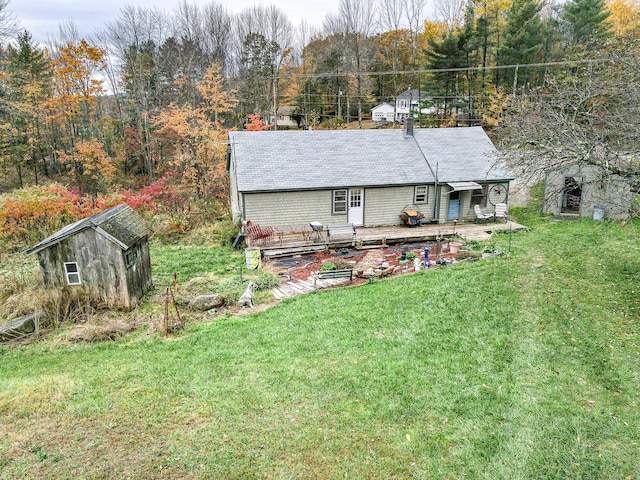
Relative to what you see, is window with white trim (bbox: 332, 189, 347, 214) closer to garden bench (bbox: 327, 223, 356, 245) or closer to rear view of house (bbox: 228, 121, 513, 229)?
rear view of house (bbox: 228, 121, 513, 229)

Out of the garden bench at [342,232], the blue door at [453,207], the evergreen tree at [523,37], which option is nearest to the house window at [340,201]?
the garden bench at [342,232]

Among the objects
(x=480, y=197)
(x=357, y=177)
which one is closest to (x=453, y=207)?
(x=480, y=197)

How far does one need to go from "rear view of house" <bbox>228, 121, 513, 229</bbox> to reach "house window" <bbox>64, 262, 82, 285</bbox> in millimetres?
6770

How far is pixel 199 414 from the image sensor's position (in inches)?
268

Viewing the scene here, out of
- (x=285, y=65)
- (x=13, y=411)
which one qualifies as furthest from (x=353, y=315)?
(x=285, y=65)

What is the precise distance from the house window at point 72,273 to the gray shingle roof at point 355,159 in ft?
22.5

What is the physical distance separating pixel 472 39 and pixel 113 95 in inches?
1264

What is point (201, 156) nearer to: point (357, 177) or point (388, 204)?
point (357, 177)

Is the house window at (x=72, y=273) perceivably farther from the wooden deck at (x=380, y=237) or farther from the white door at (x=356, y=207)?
the white door at (x=356, y=207)

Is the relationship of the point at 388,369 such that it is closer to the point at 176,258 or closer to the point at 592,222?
the point at 176,258

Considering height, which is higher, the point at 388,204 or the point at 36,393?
the point at 388,204

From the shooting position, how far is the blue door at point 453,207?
1933cm

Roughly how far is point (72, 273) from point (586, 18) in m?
38.8

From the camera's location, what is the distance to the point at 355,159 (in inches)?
755
